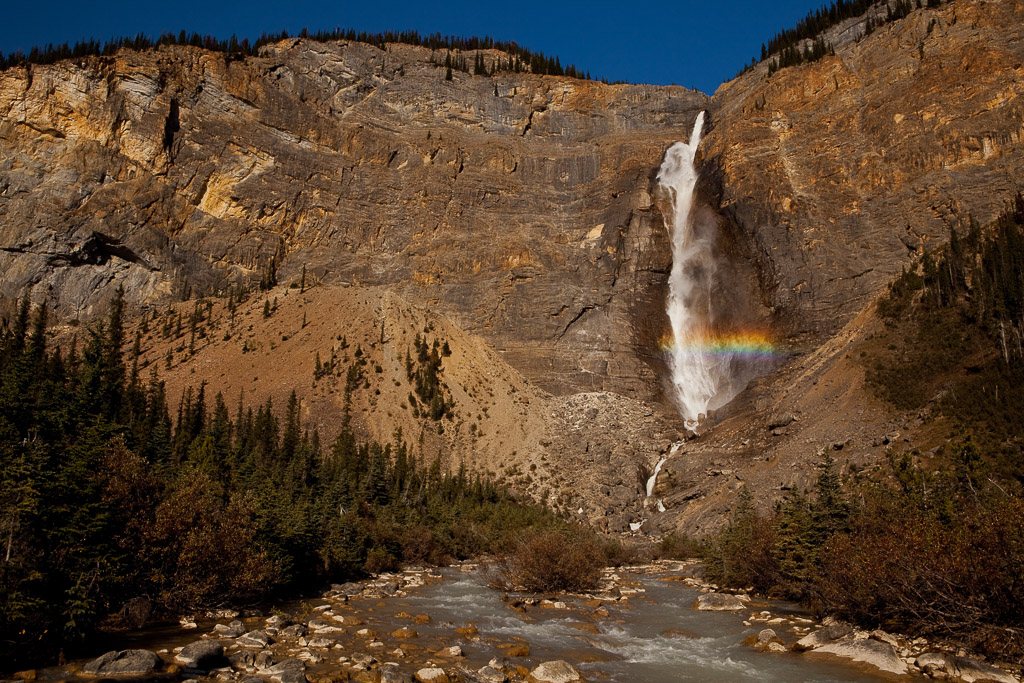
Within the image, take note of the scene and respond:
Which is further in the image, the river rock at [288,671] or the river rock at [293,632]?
the river rock at [293,632]

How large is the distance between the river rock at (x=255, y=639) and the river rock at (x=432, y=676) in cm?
400

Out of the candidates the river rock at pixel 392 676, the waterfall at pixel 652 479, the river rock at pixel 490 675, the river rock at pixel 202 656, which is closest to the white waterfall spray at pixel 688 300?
the waterfall at pixel 652 479

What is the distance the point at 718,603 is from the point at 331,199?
2963 inches

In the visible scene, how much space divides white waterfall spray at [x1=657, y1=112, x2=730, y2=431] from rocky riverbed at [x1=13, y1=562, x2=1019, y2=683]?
45672 mm

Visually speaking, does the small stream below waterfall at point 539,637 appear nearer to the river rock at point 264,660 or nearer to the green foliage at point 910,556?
the river rock at point 264,660

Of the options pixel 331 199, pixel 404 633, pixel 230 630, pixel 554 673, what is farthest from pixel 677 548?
pixel 331 199

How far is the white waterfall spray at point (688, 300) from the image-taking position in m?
68.4

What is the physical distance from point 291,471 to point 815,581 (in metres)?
27.7

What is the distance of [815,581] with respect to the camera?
18.8 m

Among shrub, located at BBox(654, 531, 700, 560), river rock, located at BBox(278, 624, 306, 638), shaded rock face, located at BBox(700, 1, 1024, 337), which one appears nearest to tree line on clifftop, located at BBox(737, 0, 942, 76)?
shaded rock face, located at BBox(700, 1, 1024, 337)

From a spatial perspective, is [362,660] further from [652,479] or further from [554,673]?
[652,479]

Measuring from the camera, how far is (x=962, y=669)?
1198cm

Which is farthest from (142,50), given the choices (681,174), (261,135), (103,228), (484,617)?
(484,617)

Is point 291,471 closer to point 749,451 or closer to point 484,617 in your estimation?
point 484,617
